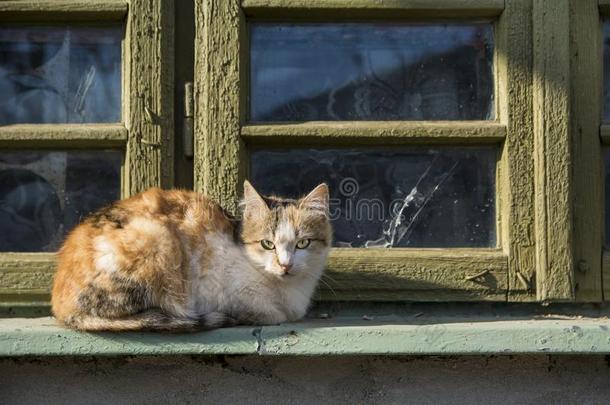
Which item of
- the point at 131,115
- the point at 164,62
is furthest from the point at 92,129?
the point at 164,62

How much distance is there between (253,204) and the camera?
3.14 m

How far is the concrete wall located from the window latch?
85cm

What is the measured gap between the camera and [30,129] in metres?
3.37

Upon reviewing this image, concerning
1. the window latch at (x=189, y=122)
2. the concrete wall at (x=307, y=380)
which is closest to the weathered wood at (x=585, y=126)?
the concrete wall at (x=307, y=380)

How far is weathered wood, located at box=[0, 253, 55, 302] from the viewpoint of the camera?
330 centimetres

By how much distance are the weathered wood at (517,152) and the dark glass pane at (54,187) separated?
1.59 meters

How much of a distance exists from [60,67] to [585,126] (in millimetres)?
2167

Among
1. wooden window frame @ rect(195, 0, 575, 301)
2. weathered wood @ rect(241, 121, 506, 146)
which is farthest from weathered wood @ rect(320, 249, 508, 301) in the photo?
weathered wood @ rect(241, 121, 506, 146)

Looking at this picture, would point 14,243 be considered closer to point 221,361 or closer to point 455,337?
point 221,361

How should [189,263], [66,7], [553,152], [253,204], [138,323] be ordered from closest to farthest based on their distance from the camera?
[138,323] < [189,263] < [253,204] < [553,152] < [66,7]

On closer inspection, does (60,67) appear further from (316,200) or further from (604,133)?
(604,133)

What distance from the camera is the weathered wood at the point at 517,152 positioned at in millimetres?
3301

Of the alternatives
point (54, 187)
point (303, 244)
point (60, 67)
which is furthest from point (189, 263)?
point (60, 67)

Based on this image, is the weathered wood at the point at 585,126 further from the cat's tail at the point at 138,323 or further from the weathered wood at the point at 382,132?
the cat's tail at the point at 138,323
